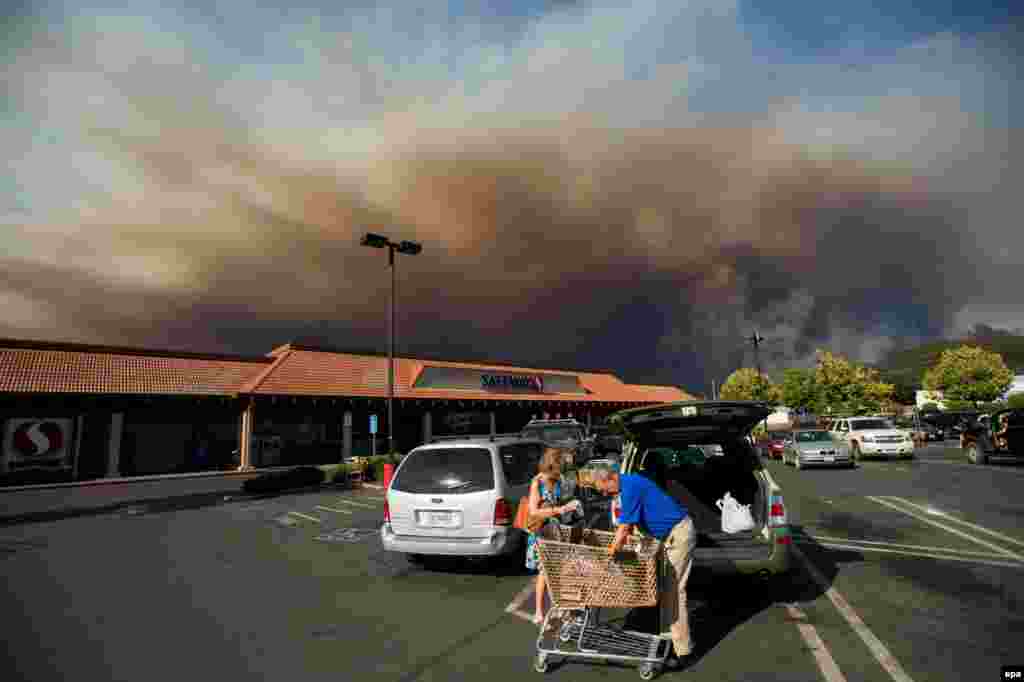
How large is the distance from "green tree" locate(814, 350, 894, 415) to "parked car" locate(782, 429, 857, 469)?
1790 inches

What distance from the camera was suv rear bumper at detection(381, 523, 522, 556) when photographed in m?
6.95

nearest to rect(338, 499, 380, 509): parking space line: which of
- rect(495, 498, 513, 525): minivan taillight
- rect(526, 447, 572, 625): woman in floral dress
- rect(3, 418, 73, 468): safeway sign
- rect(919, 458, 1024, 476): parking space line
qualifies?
rect(495, 498, 513, 525): minivan taillight

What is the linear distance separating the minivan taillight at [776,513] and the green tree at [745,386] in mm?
81382

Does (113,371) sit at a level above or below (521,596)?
above

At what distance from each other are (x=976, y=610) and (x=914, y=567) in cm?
177

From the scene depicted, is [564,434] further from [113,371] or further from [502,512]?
[113,371]

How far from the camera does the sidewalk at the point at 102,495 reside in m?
15.6

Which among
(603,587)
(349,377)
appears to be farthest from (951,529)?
(349,377)

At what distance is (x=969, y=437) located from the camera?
21438 millimetres

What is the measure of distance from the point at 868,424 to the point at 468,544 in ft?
78.2

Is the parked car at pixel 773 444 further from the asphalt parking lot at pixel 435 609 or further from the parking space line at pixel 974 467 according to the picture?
the asphalt parking lot at pixel 435 609

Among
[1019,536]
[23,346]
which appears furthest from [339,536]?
[23,346]

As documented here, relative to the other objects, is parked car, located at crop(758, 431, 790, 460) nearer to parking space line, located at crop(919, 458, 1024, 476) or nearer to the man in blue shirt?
parking space line, located at crop(919, 458, 1024, 476)

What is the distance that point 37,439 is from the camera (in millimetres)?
25828
